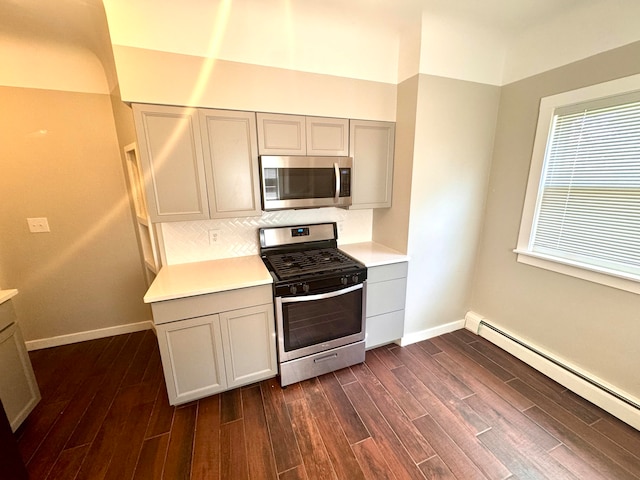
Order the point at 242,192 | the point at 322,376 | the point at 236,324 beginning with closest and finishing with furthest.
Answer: the point at 236,324 → the point at 242,192 → the point at 322,376

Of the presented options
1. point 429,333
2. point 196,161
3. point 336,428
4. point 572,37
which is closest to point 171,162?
point 196,161

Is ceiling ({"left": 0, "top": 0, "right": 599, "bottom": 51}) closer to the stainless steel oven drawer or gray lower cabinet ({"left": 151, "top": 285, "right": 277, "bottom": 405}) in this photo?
gray lower cabinet ({"left": 151, "top": 285, "right": 277, "bottom": 405})

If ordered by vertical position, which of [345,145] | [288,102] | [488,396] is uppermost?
[288,102]

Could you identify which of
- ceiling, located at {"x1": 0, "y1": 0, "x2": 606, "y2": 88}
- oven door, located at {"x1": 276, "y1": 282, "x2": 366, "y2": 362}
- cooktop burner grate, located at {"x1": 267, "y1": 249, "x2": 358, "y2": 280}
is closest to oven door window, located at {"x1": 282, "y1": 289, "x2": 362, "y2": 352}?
oven door, located at {"x1": 276, "y1": 282, "x2": 366, "y2": 362}

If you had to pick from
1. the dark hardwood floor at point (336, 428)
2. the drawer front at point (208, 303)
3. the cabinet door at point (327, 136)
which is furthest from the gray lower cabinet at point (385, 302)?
the cabinet door at point (327, 136)

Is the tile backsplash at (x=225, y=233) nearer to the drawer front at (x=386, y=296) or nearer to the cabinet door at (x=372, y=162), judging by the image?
the cabinet door at (x=372, y=162)

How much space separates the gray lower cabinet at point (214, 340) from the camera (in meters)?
1.71

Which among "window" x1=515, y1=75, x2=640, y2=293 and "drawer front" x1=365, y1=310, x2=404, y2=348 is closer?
"window" x1=515, y1=75, x2=640, y2=293

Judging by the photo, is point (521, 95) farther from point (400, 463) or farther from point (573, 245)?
point (400, 463)

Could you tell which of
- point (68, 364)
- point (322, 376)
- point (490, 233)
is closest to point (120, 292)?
point (68, 364)

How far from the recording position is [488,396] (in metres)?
1.97

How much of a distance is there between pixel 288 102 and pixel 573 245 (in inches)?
98.5

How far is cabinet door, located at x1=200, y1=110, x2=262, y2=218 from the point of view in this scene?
1.84 metres

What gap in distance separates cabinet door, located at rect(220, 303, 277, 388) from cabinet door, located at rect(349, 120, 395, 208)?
1.28m
